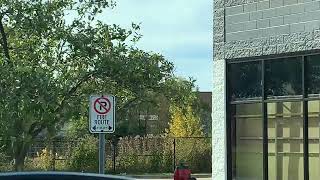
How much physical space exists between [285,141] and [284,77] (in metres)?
1.17

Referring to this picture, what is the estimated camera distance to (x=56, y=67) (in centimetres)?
1838

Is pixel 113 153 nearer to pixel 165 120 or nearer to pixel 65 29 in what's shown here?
pixel 65 29

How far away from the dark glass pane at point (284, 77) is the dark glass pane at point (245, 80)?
0.79ft

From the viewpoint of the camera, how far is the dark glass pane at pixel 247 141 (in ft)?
45.0

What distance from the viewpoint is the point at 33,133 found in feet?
61.2

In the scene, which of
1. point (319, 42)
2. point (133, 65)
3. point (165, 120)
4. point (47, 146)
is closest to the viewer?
point (319, 42)

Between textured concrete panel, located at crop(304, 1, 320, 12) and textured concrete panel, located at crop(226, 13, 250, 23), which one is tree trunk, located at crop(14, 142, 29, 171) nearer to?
textured concrete panel, located at crop(226, 13, 250, 23)

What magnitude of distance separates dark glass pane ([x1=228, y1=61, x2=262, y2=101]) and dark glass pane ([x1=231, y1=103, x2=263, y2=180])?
0.70 ft

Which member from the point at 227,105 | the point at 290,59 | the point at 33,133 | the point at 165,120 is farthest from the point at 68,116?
the point at 165,120

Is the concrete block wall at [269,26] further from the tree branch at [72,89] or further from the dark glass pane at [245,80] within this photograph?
the tree branch at [72,89]

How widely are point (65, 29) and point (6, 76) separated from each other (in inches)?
90.9

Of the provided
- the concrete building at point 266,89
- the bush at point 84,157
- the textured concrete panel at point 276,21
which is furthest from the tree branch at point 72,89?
the bush at point 84,157

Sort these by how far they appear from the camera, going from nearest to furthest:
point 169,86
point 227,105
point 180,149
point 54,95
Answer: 1. point 227,105
2. point 54,95
3. point 169,86
4. point 180,149

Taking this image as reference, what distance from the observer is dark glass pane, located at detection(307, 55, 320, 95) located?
12.6 m
